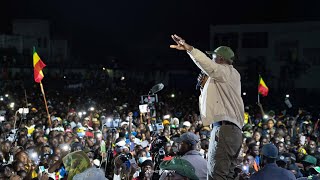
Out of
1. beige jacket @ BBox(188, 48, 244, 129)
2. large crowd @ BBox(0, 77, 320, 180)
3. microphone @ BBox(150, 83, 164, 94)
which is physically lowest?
large crowd @ BBox(0, 77, 320, 180)

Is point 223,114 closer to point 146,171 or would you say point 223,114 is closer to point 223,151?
point 223,151

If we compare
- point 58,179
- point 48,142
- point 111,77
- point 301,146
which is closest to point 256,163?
point 301,146

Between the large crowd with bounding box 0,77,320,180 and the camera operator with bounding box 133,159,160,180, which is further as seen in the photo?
the camera operator with bounding box 133,159,160,180

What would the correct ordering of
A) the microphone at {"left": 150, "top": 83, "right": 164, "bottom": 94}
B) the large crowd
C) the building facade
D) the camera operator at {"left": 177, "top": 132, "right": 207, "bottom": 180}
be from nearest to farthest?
the camera operator at {"left": 177, "top": 132, "right": 207, "bottom": 180} < the large crowd < the microphone at {"left": 150, "top": 83, "right": 164, "bottom": 94} < the building facade

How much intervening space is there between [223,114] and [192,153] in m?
0.87

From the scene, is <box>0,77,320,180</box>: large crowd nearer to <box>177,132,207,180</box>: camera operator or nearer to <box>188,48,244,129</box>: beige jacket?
<box>177,132,207,180</box>: camera operator

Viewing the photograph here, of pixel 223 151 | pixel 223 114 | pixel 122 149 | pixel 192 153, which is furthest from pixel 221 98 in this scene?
pixel 122 149

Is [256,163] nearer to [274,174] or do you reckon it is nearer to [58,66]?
[274,174]

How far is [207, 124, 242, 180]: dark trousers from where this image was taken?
13.6ft

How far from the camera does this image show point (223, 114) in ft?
14.0

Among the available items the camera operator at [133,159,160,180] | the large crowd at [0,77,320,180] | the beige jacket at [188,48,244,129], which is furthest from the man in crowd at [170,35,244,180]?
the camera operator at [133,159,160,180]

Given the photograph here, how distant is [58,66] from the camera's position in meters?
38.4

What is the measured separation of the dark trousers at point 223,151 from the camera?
A: 164 inches

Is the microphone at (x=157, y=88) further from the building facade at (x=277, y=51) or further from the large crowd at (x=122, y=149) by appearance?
the building facade at (x=277, y=51)
